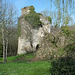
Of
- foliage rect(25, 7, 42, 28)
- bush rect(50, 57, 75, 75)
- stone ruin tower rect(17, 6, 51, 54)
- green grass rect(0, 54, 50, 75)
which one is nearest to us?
bush rect(50, 57, 75, 75)

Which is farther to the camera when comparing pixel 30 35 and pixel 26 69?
pixel 30 35

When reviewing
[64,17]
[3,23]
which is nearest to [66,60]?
[64,17]

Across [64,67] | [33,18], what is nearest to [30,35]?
[33,18]

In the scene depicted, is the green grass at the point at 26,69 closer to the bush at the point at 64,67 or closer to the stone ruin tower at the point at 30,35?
the bush at the point at 64,67

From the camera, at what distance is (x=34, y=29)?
75.4 ft

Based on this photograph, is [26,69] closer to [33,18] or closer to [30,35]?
[33,18]

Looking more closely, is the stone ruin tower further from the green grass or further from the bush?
the bush

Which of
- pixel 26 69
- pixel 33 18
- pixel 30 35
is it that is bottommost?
pixel 26 69

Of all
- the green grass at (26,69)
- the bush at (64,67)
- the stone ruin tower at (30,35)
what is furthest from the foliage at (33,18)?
the bush at (64,67)

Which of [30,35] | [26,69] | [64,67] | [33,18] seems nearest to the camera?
[64,67]

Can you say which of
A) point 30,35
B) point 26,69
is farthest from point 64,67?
point 30,35

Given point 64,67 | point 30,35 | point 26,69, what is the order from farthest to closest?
point 30,35, point 26,69, point 64,67

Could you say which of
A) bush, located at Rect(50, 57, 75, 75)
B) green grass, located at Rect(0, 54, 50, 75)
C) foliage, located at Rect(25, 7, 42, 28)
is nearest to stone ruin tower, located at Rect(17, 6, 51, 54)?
foliage, located at Rect(25, 7, 42, 28)

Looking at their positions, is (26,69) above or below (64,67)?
below
